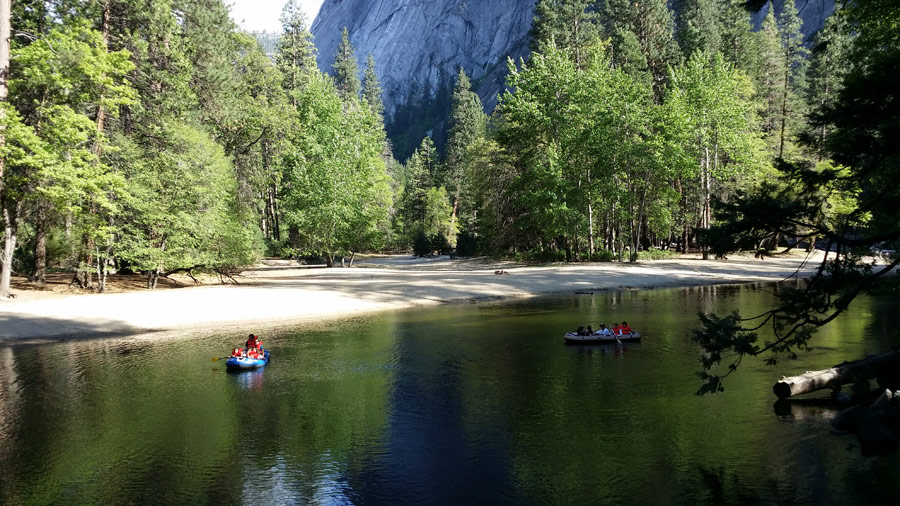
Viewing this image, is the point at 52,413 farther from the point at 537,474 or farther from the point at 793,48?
the point at 793,48

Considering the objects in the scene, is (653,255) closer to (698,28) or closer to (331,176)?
(698,28)

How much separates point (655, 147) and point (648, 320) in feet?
98.3

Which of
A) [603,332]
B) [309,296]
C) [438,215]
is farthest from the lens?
[438,215]

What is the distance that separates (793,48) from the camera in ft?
243

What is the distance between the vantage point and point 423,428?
13.1m

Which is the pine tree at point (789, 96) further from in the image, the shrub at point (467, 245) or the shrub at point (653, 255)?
the shrub at point (467, 245)

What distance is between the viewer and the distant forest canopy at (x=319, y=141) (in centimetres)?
3134

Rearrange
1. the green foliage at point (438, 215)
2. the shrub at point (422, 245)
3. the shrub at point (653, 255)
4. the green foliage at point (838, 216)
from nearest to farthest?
the green foliage at point (838, 216)
the shrub at point (653, 255)
the shrub at point (422, 245)
the green foliage at point (438, 215)

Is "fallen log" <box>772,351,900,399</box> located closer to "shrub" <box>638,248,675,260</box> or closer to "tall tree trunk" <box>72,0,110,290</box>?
"tall tree trunk" <box>72,0,110,290</box>

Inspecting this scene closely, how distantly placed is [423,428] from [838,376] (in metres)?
9.93

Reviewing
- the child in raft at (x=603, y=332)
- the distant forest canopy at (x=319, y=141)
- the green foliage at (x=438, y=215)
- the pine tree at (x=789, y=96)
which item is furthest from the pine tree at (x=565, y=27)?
the child in raft at (x=603, y=332)

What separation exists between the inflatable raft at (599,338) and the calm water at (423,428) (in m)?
0.44

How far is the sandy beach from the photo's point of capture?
26.2 metres

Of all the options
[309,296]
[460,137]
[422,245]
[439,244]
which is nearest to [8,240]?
[309,296]
